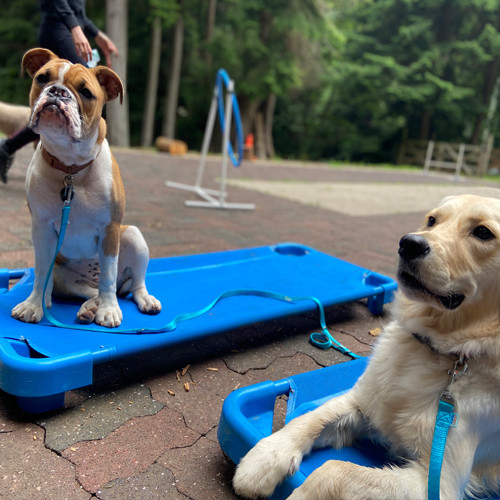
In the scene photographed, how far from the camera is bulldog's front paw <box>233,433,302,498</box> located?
161 centimetres

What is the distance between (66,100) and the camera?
205 cm

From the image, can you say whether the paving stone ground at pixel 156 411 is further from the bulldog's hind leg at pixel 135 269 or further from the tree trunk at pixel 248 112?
the tree trunk at pixel 248 112

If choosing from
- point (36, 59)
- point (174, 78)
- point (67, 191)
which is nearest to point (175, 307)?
point (67, 191)

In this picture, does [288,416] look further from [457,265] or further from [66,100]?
[66,100]

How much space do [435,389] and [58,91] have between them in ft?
6.24

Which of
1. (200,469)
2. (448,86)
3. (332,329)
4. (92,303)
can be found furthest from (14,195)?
(448,86)

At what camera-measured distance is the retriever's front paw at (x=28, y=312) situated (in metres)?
2.32

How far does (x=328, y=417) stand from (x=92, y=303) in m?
1.33

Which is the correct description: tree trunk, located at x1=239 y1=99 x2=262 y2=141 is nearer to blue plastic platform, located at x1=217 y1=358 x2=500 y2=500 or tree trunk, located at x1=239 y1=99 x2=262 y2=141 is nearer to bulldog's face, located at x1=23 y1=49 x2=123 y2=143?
bulldog's face, located at x1=23 y1=49 x2=123 y2=143

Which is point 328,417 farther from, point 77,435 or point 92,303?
point 92,303

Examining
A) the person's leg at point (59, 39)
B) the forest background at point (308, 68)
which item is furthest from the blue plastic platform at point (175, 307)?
the forest background at point (308, 68)

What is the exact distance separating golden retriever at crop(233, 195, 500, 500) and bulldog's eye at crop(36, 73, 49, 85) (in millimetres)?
1691

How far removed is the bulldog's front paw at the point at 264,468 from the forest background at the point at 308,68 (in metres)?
13.8

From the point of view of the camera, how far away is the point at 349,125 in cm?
2508
